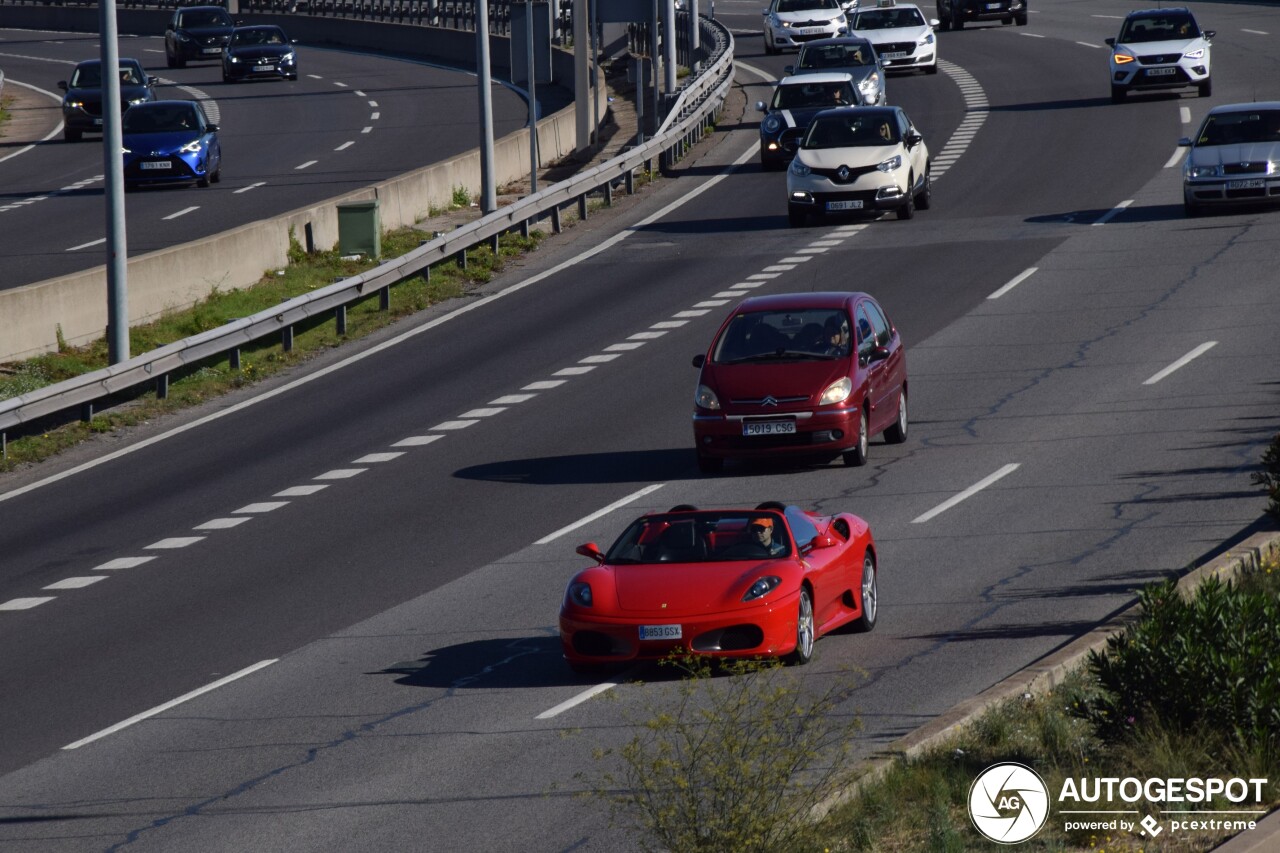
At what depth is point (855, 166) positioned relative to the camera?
34188 millimetres

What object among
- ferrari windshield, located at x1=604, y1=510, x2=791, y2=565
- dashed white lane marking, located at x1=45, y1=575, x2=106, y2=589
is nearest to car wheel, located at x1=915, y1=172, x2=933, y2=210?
dashed white lane marking, located at x1=45, y1=575, x2=106, y2=589

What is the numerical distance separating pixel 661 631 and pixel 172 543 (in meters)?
6.90

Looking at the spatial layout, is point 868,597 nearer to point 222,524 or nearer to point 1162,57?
point 222,524

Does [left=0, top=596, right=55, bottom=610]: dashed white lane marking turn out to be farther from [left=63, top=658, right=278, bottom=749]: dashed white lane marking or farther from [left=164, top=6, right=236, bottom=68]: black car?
[left=164, top=6, right=236, bottom=68]: black car

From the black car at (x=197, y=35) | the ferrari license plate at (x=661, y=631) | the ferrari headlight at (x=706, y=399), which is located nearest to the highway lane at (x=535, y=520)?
the ferrari license plate at (x=661, y=631)

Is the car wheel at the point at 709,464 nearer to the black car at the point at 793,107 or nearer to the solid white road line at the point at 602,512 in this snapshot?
the solid white road line at the point at 602,512

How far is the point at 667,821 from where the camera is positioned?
8695 mm

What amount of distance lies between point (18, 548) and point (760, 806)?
1213 cm

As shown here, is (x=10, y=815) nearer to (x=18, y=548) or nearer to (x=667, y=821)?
(x=667, y=821)

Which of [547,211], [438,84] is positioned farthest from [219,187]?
[438,84]

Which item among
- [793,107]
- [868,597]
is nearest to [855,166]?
[793,107]

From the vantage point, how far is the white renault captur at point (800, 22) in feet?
204

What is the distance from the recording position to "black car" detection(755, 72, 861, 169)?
40969 millimetres

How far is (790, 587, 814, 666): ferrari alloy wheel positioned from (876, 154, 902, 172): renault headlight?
69.3 feet
